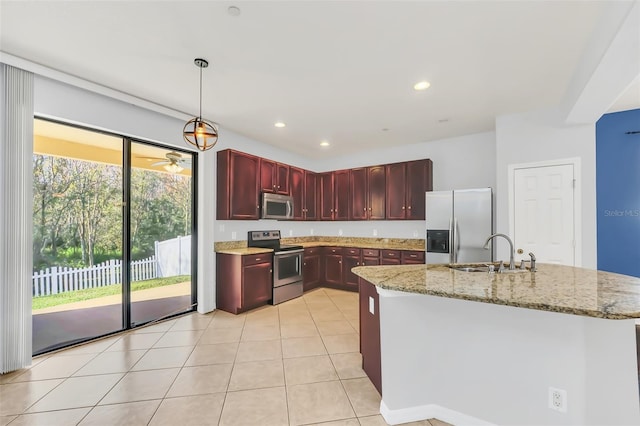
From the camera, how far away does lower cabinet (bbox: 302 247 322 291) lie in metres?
5.05

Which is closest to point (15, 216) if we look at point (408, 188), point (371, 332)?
point (371, 332)

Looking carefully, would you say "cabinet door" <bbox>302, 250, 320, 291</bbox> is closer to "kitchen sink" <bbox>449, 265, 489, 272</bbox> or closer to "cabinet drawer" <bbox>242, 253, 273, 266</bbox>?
"cabinet drawer" <bbox>242, 253, 273, 266</bbox>

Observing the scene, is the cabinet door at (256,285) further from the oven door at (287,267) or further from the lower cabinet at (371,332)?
the lower cabinet at (371,332)

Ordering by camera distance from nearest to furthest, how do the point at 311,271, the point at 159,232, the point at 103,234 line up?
the point at 103,234, the point at 159,232, the point at 311,271

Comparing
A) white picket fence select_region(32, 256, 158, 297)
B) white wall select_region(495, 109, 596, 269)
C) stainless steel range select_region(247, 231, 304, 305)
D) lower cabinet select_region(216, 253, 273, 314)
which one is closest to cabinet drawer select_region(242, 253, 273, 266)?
lower cabinet select_region(216, 253, 273, 314)

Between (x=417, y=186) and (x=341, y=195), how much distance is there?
1529 mm

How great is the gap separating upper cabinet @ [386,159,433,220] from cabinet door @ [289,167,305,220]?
1.69m

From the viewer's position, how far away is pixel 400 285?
1.58m

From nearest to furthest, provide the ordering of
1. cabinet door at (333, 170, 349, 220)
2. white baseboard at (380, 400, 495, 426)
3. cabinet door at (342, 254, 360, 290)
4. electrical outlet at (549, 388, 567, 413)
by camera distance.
→ 1. electrical outlet at (549, 388, 567, 413)
2. white baseboard at (380, 400, 495, 426)
3. cabinet door at (342, 254, 360, 290)
4. cabinet door at (333, 170, 349, 220)

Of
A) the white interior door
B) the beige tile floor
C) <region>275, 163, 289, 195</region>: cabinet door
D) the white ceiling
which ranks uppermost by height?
the white ceiling

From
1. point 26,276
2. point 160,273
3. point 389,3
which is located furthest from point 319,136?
point 26,276

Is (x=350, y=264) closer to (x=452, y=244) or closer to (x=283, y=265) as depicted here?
(x=283, y=265)

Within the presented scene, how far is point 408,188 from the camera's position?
4.76m

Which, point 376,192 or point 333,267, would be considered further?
point 333,267
